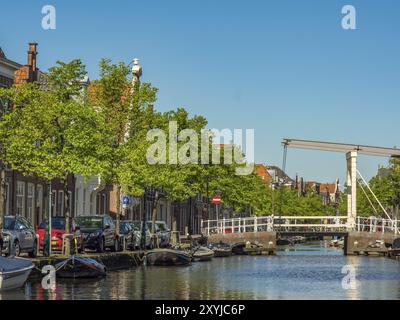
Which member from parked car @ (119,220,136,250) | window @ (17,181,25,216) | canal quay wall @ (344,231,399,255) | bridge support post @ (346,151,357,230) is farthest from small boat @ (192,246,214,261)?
bridge support post @ (346,151,357,230)

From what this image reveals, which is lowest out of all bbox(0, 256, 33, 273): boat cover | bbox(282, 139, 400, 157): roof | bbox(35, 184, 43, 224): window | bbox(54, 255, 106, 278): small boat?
bbox(54, 255, 106, 278): small boat

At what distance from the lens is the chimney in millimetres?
74312

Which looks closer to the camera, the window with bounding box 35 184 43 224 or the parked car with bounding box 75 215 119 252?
the parked car with bounding box 75 215 119 252

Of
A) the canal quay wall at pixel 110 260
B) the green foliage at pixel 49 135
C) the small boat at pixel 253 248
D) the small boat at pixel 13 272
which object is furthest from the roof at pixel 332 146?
the small boat at pixel 13 272

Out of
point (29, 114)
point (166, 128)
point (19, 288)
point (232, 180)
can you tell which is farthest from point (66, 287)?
point (232, 180)

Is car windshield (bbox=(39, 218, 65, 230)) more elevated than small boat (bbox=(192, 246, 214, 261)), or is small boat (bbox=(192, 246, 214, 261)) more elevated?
car windshield (bbox=(39, 218, 65, 230))

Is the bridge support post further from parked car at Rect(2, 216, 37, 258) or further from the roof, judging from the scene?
parked car at Rect(2, 216, 37, 258)

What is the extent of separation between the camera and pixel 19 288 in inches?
1625

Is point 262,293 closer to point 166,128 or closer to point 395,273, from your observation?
point 395,273

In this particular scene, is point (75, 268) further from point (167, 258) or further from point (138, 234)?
point (138, 234)

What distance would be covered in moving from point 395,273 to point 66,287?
82.3 feet

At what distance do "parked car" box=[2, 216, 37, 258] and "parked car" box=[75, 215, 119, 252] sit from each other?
9384 millimetres

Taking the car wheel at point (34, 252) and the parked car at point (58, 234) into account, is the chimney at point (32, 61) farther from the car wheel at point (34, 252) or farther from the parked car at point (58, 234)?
the car wheel at point (34, 252)

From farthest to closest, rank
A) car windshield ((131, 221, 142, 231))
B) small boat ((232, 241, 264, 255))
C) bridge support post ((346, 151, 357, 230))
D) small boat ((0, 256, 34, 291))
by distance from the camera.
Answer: small boat ((232, 241, 264, 255)) < bridge support post ((346, 151, 357, 230)) < car windshield ((131, 221, 142, 231)) < small boat ((0, 256, 34, 291))
